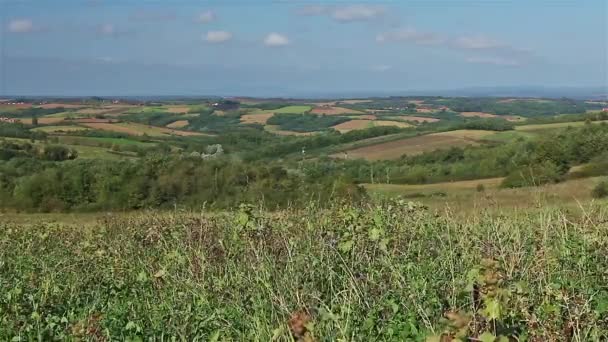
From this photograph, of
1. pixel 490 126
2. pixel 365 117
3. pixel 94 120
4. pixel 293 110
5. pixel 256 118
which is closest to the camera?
pixel 490 126

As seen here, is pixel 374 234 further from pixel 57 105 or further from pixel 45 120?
pixel 57 105

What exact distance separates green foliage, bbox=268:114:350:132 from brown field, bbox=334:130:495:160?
31.3 meters

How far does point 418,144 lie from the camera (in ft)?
217

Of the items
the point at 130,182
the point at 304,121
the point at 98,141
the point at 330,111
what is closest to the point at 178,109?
the point at 304,121

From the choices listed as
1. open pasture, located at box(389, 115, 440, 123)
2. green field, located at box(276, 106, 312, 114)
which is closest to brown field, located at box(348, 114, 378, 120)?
open pasture, located at box(389, 115, 440, 123)

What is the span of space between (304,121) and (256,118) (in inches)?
410

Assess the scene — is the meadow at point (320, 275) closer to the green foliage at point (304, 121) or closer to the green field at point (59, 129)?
the green field at point (59, 129)

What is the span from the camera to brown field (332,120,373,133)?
93.2m

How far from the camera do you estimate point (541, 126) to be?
2680 inches

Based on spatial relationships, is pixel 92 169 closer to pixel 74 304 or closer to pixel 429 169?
pixel 429 169

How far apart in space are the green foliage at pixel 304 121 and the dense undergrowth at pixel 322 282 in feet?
306

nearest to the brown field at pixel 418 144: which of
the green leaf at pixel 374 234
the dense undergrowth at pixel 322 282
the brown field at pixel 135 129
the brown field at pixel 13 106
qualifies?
the brown field at pixel 135 129

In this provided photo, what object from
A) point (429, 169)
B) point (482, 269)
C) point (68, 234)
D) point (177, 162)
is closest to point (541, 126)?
point (429, 169)

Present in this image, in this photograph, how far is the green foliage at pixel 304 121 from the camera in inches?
4146
